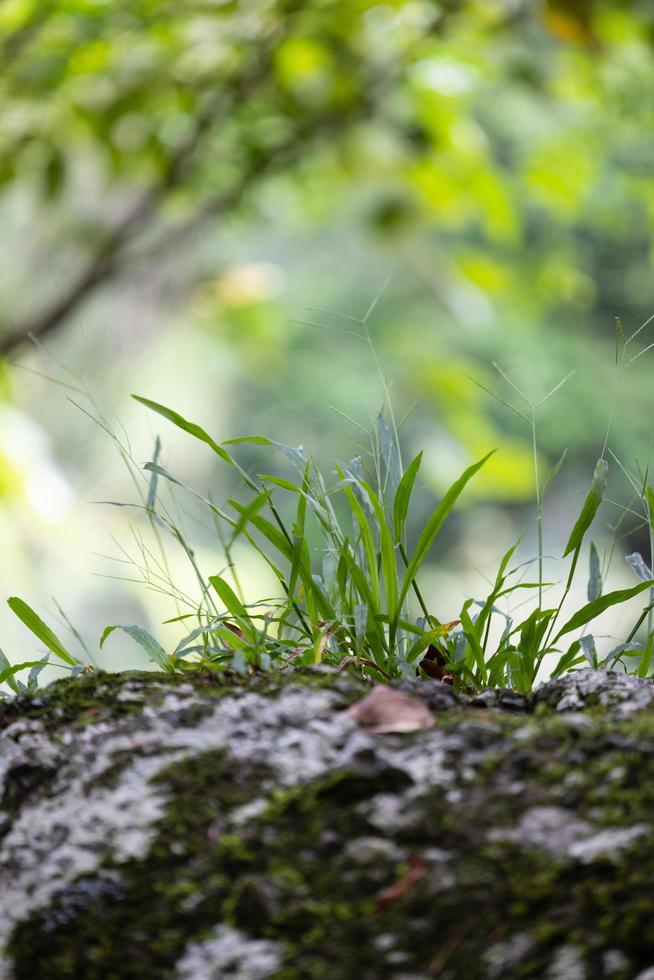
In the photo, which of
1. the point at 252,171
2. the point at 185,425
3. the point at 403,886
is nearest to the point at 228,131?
the point at 252,171

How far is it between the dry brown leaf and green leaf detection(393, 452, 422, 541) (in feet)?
0.58

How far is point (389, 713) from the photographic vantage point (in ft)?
1.78

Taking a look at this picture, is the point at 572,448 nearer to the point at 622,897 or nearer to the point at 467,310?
the point at 467,310

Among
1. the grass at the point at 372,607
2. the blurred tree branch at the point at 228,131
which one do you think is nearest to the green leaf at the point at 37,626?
the grass at the point at 372,607

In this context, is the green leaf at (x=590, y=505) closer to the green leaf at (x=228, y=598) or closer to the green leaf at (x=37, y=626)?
the green leaf at (x=228, y=598)

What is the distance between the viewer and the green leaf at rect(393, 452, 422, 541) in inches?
27.6

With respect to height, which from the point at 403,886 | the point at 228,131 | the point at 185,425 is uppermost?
the point at 228,131

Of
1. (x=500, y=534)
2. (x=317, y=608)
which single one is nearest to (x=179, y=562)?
(x=317, y=608)

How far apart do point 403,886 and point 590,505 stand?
0.33 meters

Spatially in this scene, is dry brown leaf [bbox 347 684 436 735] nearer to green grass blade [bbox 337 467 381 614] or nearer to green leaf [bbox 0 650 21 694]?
green grass blade [bbox 337 467 381 614]

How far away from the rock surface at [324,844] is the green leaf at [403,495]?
0.17 m

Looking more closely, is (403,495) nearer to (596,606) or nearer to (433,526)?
(433,526)

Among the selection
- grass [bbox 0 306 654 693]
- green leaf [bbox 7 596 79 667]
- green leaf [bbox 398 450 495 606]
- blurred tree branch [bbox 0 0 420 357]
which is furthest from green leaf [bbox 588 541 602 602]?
blurred tree branch [bbox 0 0 420 357]

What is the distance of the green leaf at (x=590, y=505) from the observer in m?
0.68
